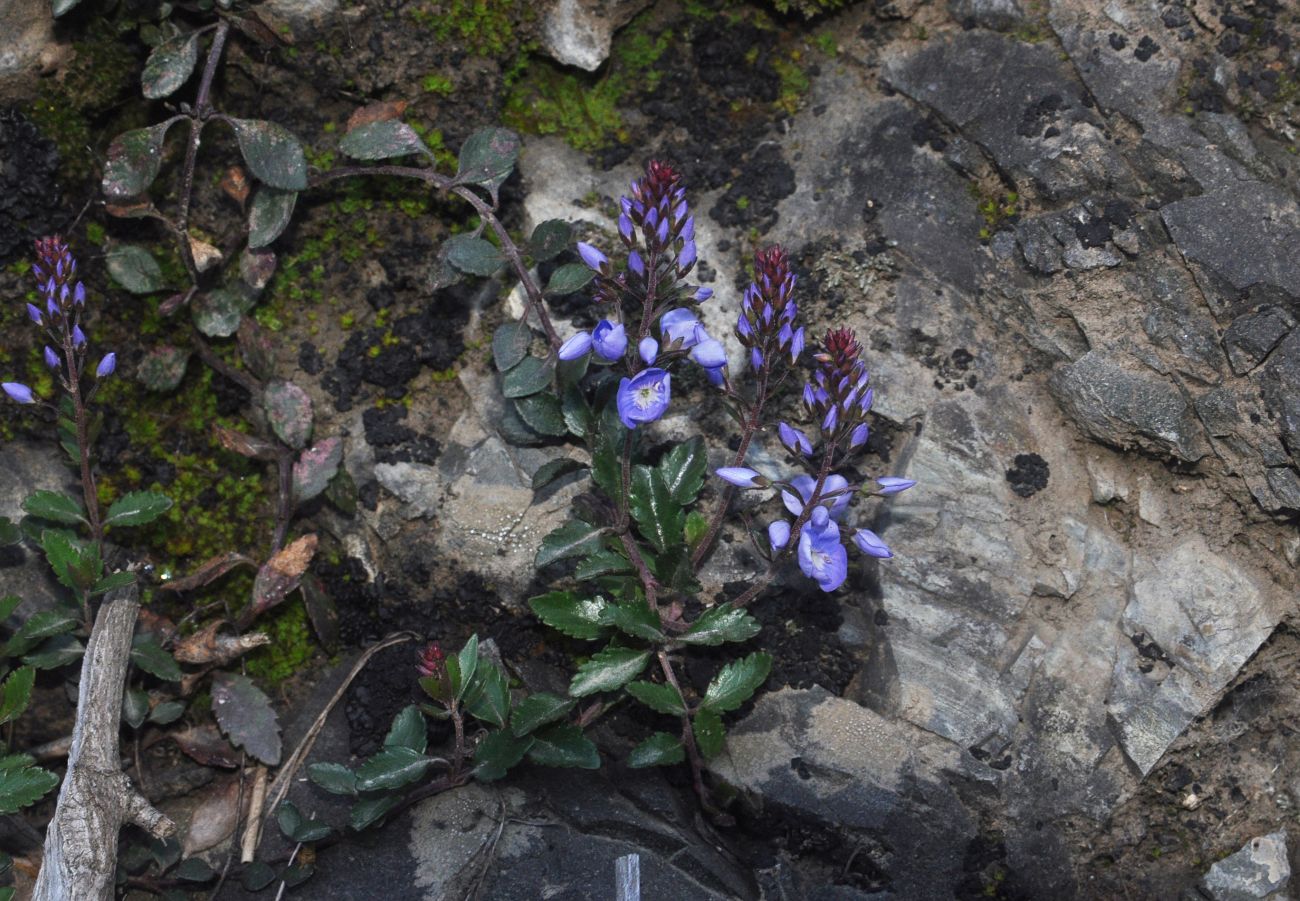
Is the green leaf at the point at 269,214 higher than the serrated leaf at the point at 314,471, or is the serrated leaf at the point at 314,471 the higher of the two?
the green leaf at the point at 269,214

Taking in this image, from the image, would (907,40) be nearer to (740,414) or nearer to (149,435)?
(740,414)

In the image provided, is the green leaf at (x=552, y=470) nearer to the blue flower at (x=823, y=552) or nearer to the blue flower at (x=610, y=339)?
the blue flower at (x=610, y=339)

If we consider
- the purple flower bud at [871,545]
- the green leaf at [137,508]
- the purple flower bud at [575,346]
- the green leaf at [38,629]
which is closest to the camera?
the purple flower bud at [871,545]

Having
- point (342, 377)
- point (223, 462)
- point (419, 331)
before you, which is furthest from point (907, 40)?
point (223, 462)

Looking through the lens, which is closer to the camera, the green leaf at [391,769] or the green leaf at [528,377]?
the green leaf at [391,769]

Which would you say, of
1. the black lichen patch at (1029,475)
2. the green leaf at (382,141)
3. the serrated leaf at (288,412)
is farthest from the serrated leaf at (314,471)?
the black lichen patch at (1029,475)

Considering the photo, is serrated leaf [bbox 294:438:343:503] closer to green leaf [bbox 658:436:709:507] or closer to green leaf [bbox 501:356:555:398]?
green leaf [bbox 501:356:555:398]
